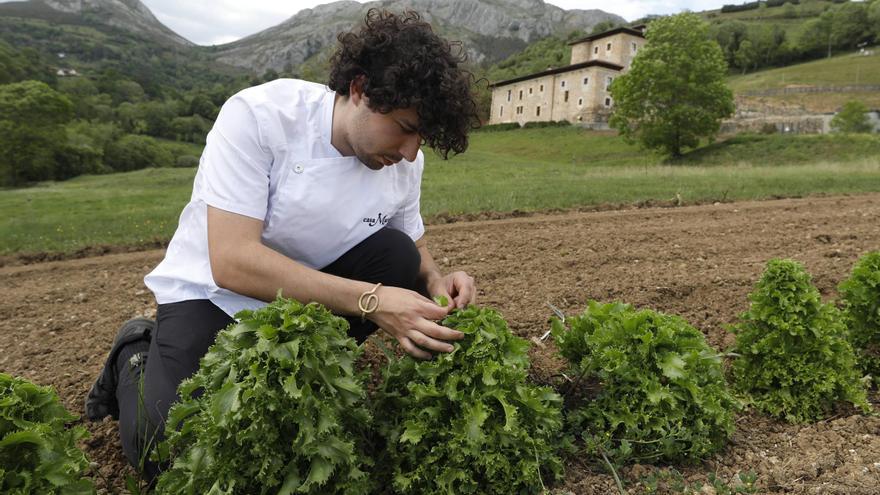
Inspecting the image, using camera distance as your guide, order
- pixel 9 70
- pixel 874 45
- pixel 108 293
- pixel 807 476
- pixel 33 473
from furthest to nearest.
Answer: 1. pixel 874 45
2. pixel 9 70
3. pixel 108 293
4. pixel 807 476
5. pixel 33 473

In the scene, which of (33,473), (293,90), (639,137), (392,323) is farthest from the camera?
(639,137)

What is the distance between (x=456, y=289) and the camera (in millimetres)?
3428

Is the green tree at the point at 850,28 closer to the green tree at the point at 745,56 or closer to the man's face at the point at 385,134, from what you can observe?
the green tree at the point at 745,56

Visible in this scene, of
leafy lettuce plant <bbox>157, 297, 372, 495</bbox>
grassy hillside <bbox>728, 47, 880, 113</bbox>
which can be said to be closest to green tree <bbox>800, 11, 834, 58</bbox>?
grassy hillside <bbox>728, 47, 880, 113</bbox>

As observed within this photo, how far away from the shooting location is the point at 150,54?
650 feet

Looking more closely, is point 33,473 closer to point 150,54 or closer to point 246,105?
point 246,105

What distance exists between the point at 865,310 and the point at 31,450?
16.4 feet

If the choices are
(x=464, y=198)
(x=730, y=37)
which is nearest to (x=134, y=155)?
(x=464, y=198)

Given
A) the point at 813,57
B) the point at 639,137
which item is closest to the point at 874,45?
the point at 813,57

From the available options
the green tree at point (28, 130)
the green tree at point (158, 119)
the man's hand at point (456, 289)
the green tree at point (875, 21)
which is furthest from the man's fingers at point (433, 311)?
the green tree at point (875, 21)

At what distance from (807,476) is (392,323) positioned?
2.26 metres

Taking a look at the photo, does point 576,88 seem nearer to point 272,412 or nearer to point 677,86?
point 677,86

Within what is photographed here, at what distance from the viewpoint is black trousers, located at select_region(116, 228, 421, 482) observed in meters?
2.90

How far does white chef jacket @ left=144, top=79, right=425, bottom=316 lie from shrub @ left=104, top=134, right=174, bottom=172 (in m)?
61.7
